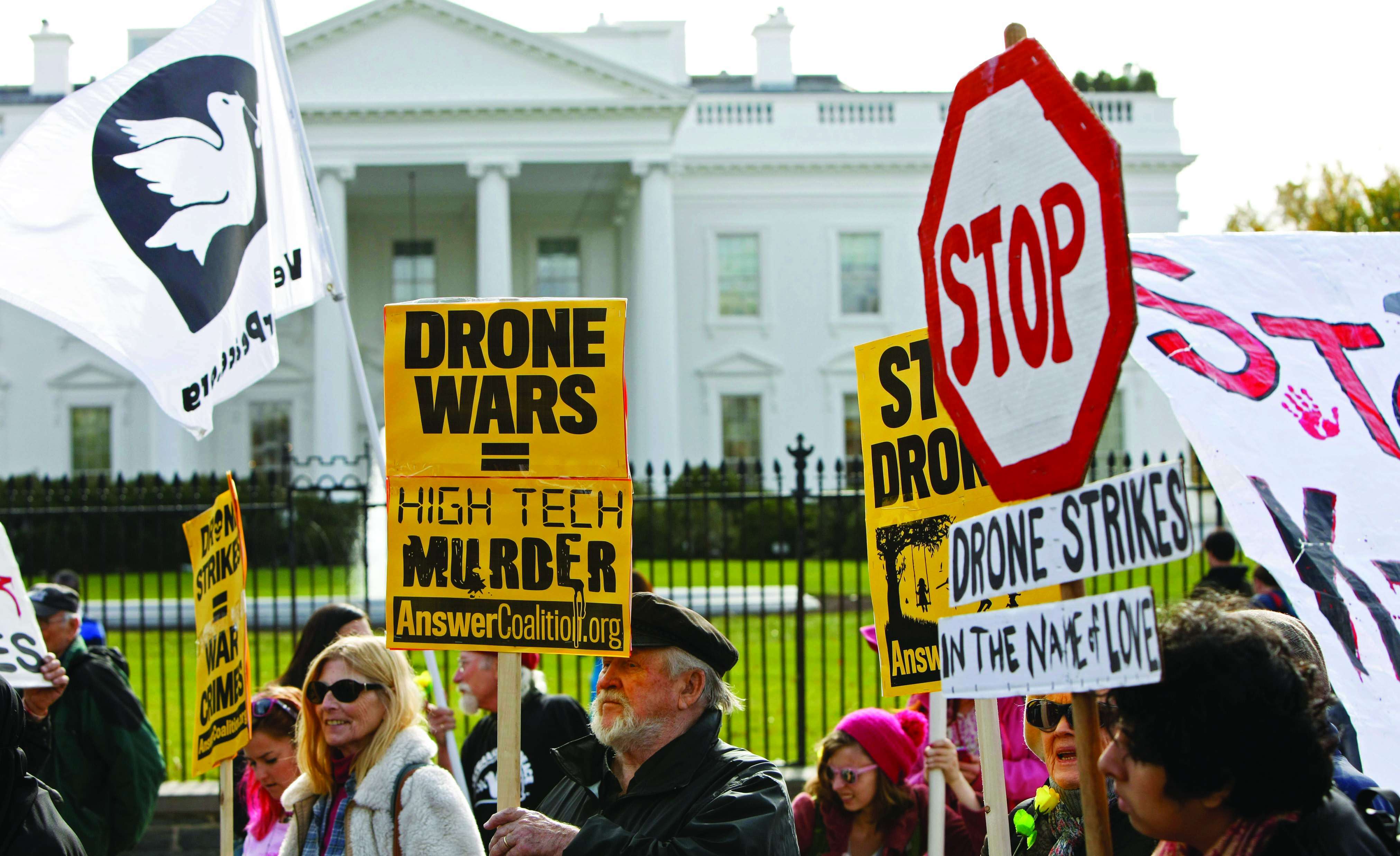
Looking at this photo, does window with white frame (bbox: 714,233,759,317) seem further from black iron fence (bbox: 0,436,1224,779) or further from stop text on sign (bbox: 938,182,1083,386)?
stop text on sign (bbox: 938,182,1083,386)

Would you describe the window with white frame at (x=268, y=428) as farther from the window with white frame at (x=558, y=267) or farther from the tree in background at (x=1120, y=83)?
the tree in background at (x=1120, y=83)

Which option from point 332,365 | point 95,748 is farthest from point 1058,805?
point 332,365

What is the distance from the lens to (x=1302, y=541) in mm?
3188

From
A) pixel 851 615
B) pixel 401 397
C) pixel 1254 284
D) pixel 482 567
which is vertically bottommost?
pixel 851 615

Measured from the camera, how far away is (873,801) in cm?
451

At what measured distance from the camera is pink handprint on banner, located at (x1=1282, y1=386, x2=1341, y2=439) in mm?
3404

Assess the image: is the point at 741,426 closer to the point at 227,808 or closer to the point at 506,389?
the point at 227,808

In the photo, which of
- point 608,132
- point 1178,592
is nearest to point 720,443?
point 608,132

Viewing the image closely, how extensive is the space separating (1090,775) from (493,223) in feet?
98.6

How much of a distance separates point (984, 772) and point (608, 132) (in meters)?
29.9

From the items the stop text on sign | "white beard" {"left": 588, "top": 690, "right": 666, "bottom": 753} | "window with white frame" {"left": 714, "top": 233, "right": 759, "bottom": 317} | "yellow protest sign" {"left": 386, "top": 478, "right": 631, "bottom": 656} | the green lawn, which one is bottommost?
the green lawn

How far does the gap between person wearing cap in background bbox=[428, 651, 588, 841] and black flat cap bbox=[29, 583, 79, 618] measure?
1.62 metres

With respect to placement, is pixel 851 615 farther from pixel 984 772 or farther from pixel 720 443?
pixel 720 443

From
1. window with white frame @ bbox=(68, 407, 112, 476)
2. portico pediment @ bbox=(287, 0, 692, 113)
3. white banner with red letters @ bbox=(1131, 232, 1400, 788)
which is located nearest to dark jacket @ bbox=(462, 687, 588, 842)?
white banner with red letters @ bbox=(1131, 232, 1400, 788)
